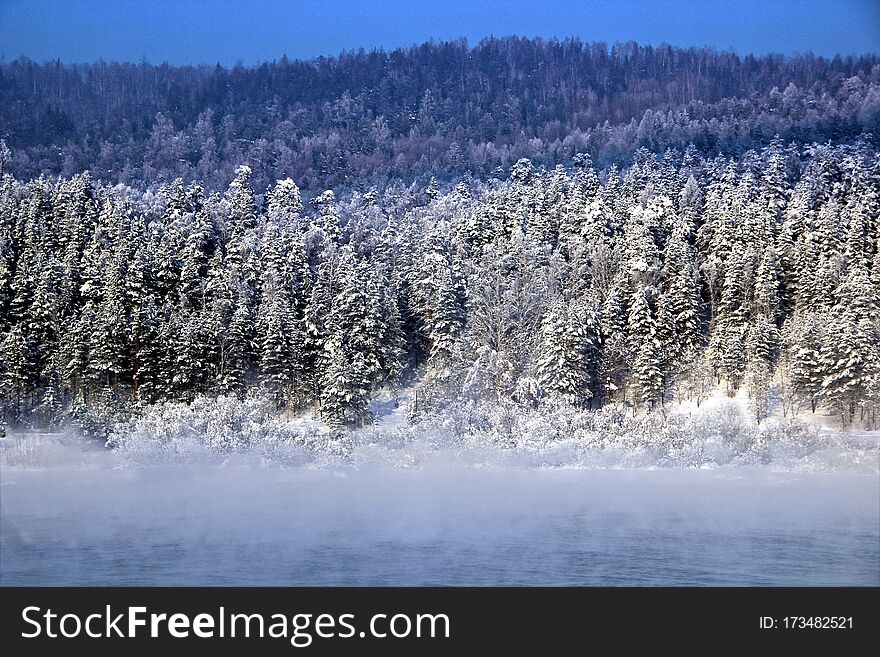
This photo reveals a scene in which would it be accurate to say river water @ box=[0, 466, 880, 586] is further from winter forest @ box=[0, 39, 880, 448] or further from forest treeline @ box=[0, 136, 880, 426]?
forest treeline @ box=[0, 136, 880, 426]

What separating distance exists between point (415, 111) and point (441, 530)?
4849 inches

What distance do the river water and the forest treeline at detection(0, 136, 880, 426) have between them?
1437 centimetres

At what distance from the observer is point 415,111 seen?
140 m

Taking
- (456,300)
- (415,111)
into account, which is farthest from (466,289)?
(415,111)

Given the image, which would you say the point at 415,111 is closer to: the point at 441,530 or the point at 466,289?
the point at 466,289

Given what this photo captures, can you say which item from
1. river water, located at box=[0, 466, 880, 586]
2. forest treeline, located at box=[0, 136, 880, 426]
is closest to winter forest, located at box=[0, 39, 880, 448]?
forest treeline, located at box=[0, 136, 880, 426]

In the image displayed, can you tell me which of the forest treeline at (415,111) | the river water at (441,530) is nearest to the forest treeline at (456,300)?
the river water at (441,530)

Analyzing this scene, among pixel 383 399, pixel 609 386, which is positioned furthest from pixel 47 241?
pixel 609 386

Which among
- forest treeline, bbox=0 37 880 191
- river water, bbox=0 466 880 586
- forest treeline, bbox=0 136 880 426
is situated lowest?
river water, bbox=0 466 880 586

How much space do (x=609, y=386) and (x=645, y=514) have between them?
25351 millimetres

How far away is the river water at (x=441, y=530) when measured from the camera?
17969 mm

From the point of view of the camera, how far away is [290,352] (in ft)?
170

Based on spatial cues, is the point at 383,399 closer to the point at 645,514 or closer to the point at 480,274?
the point at 480,274

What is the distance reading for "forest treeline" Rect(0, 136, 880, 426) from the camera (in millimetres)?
49062
